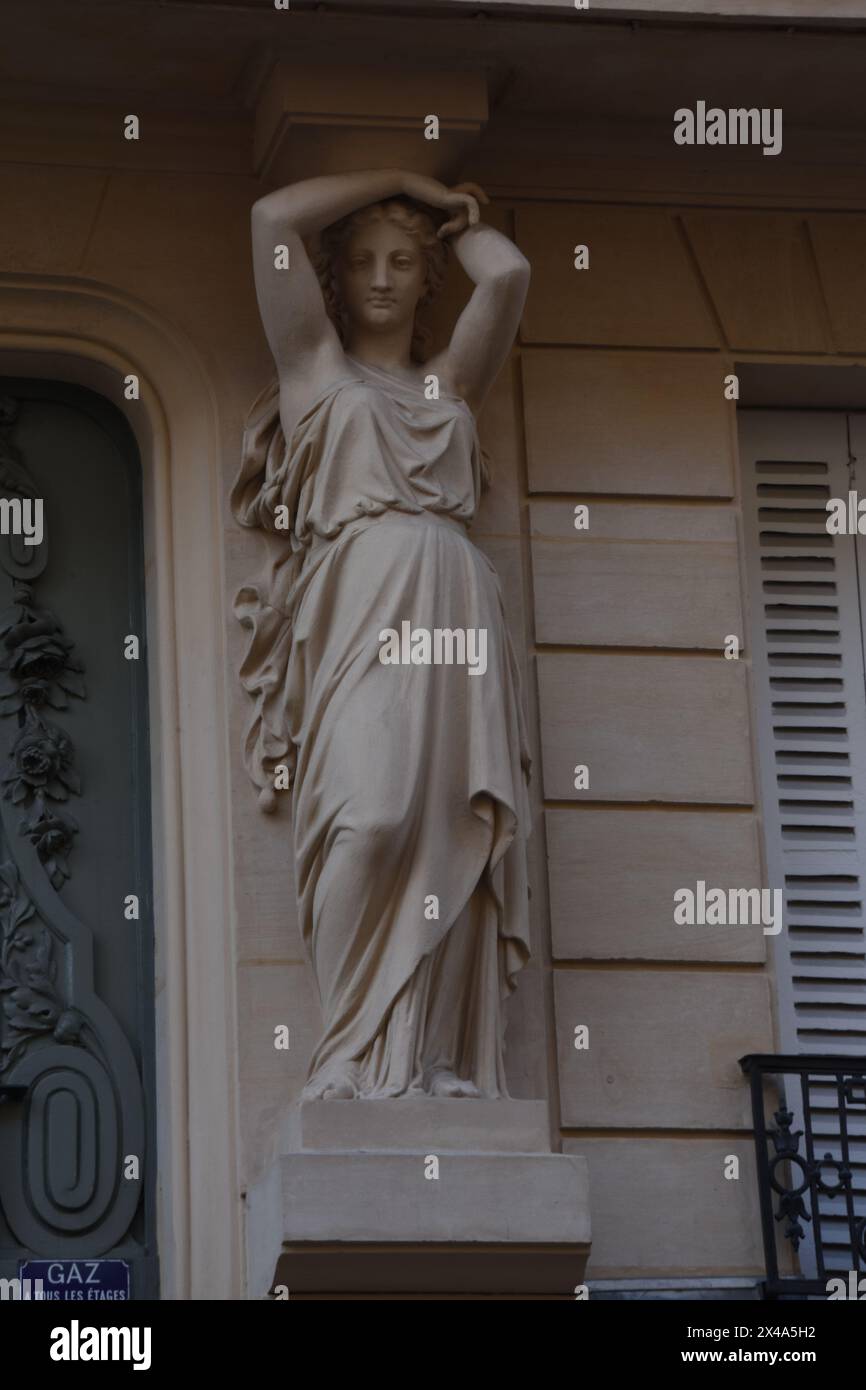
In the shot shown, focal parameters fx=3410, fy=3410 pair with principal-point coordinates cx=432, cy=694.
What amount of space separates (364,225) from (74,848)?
2.17 meters

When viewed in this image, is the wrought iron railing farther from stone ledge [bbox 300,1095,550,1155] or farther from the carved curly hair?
the carved curly hair

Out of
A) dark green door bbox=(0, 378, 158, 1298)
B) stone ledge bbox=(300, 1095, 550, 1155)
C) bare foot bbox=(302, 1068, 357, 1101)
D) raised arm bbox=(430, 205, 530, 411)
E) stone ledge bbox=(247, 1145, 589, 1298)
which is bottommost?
stone ledge bbox=(247, 1145, 589, 1298)

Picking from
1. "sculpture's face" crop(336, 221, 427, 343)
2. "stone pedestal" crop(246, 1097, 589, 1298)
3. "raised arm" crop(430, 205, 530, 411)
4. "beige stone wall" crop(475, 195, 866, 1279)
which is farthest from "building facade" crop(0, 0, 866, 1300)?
"stone pedestal" crop(246, 1097, 589, 1298)

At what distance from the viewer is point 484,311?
34.9 ft

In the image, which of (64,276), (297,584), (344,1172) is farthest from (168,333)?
(344,1172)

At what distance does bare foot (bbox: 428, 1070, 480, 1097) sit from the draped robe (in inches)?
0.9

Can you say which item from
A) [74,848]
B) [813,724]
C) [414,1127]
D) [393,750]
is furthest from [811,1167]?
[74,848]

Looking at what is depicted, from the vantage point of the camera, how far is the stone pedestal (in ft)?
31.0

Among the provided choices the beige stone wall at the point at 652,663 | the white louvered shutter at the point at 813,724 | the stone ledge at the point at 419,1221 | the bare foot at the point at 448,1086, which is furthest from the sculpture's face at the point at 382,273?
the stone ledge at the point at 419,1221

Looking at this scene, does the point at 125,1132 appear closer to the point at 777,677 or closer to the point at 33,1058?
the point at 33,1058

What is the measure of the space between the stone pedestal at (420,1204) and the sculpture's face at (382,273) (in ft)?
8.63

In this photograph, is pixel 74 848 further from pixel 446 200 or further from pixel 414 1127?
pixel 446 200

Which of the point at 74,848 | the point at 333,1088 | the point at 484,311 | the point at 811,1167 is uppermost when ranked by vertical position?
the point at 484,311

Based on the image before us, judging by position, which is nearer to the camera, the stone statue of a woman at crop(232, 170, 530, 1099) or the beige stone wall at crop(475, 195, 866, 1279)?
the stone statue of a woman at crop(232, 170, 530, 1099)
